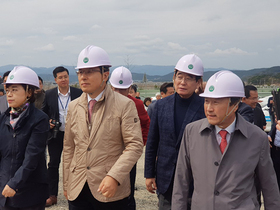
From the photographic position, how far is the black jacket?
3.08 m

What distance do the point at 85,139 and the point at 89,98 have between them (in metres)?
0.39

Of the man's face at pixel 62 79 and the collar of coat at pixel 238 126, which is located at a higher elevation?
the man's face at pixel 62 79

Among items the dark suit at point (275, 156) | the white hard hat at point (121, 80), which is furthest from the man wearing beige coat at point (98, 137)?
the dark suit at point (275, 156)

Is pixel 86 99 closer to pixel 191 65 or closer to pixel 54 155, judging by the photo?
pixel 191 65

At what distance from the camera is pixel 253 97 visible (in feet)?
17.3

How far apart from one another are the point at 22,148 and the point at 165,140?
1.38 meters

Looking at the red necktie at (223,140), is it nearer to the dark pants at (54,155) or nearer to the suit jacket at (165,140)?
the suit jacket at (165,140)

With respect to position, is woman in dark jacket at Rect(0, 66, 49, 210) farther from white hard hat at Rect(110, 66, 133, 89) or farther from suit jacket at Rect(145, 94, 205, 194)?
white hard hat at Rect(110, 66, 133, 89)

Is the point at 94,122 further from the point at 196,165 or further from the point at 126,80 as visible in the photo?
the point at 126,80

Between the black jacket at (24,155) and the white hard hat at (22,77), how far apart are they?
26 centimetres

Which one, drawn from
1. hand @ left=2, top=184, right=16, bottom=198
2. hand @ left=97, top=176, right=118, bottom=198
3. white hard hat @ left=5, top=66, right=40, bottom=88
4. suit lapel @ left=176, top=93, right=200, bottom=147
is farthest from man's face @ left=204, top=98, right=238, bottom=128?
hand @ left=2, top=184, right=16, bottom=198

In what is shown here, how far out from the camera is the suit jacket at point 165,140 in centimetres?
320

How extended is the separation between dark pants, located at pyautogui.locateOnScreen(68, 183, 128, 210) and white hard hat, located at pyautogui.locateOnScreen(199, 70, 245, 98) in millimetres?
1250

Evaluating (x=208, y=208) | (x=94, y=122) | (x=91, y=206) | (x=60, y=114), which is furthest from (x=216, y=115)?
(x=60, y=114)
